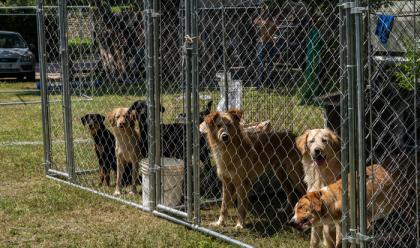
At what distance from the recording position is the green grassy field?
18.1 feet

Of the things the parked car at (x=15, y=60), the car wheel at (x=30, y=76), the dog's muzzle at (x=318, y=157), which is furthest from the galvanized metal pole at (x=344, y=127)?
the car wheel at (x=30, y=76)

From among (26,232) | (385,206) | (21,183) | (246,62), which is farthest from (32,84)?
(385,206)

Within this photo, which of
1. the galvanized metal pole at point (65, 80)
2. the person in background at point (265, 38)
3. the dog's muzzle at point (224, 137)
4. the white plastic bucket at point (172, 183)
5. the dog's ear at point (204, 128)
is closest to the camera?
the dog's muzzle at point (224, 137)

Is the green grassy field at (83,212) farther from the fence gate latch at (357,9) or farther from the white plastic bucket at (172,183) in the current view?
the fence gate latch at (357,9)

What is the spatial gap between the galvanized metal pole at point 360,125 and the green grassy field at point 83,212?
3.91 feet

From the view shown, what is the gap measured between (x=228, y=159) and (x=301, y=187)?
92cm

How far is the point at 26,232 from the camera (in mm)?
5863

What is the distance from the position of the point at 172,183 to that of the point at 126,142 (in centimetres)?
129

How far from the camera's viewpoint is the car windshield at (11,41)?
23.6 metres

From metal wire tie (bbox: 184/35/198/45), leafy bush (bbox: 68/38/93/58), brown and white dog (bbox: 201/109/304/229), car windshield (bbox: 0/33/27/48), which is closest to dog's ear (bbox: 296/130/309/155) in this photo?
brown and white dog (bbox: 201/109/304/229)

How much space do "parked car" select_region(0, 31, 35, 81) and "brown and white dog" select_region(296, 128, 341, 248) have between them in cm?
1912

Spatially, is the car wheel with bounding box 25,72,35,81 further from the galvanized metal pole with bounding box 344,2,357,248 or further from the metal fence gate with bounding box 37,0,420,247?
the galvanized metal pole with bounding box 344,2,357,248

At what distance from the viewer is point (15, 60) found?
74.6 ft

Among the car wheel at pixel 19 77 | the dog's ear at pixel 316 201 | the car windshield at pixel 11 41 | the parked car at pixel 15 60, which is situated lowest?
the dog's ear at pixel 316 201
